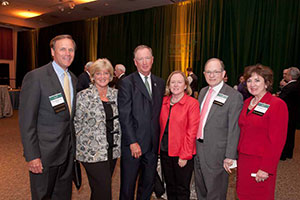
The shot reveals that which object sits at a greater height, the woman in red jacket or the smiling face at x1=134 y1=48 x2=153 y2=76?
the smiling face at x1=134 y1=48 x2=153 y2=76

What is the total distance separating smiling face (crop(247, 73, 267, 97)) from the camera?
72.1 inches

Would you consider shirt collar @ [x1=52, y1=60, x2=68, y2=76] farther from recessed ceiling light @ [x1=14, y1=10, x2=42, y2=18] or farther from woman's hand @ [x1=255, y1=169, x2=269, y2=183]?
recessed ceiling light @ [x1=14, y1=10, x2=42, y2=18]

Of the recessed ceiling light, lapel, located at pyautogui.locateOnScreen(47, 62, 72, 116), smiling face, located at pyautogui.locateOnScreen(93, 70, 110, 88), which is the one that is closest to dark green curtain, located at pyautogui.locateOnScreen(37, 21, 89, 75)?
the recessed ceiling light

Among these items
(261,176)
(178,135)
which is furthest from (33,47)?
(261,176)

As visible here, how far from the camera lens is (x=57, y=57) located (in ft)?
6.06

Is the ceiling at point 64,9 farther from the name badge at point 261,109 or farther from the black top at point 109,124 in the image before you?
the name badge at point 261,109

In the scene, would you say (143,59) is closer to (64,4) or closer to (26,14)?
(64,4)

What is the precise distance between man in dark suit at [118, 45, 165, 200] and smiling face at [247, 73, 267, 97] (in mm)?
841

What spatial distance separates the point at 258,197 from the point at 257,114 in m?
0.68

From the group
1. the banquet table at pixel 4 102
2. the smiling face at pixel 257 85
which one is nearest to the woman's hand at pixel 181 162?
the smiling face at pixel 257 85

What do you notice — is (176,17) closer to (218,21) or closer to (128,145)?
(218,21)

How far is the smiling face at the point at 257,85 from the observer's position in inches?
72.1

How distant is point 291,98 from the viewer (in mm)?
4410

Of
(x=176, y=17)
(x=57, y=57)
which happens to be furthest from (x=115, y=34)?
(x=57, y=57)
